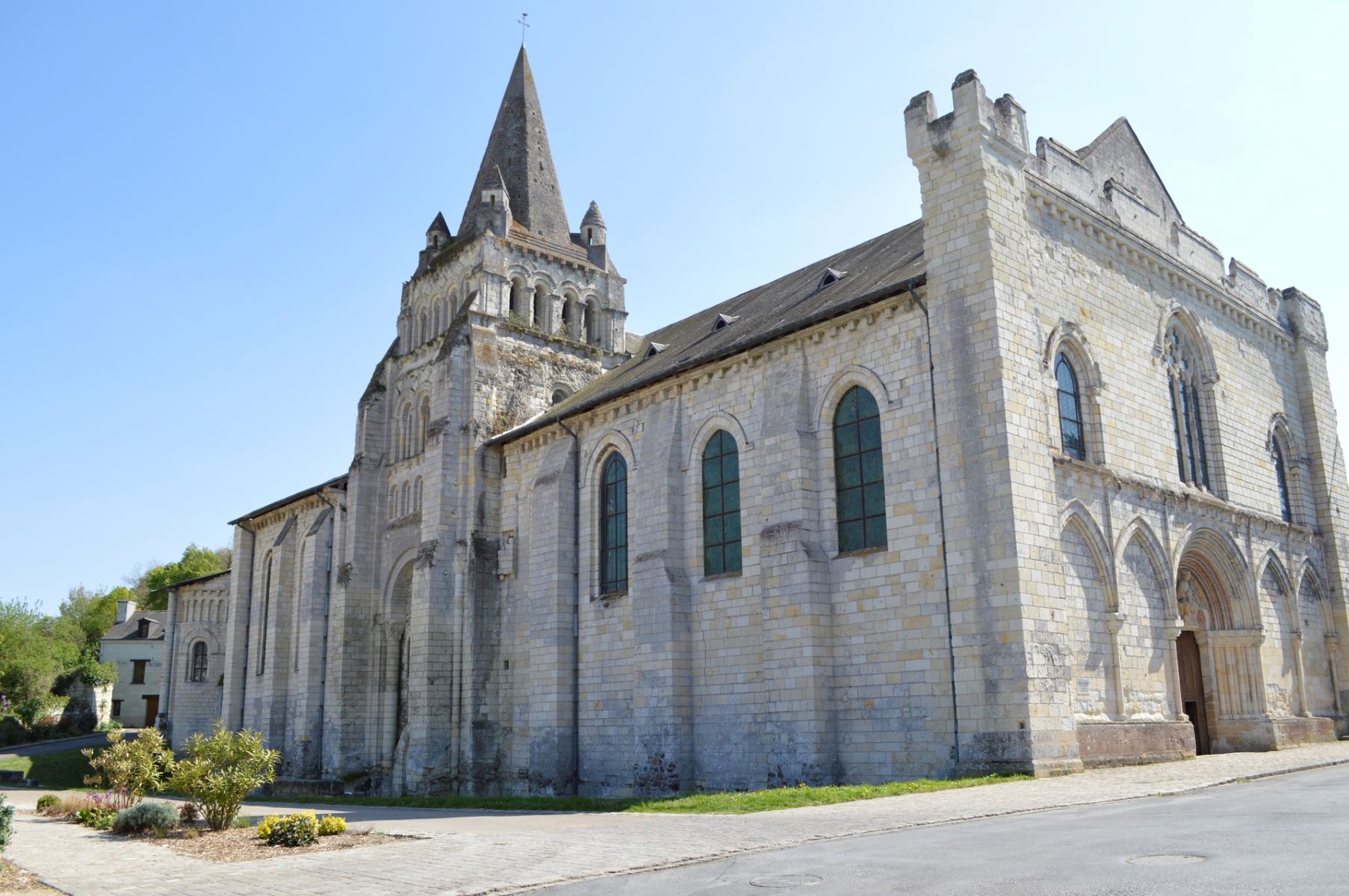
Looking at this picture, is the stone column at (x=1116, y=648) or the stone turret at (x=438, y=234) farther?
the stone turret at (x=438, y=234)

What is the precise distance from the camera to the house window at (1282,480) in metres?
26.1

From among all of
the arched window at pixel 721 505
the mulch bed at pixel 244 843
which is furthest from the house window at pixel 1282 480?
the mulch bed at pixel 244 843

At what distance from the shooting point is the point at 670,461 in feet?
81.1

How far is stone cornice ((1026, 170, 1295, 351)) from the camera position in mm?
20656

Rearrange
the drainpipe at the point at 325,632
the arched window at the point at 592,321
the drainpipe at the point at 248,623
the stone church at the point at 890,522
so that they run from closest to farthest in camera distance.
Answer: the stone church at the point at 890,522, the drainpipe at the point at 325,632, the arched window at the point at 592,321, the drainpipe at the point at 248,623

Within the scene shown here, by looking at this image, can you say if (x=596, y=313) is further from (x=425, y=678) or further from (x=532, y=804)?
(x=532, y=804)

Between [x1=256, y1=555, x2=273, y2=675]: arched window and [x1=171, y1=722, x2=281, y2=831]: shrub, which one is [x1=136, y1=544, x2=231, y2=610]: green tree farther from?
[x1=171, y1=722, x2=281, y2=831]: shrub

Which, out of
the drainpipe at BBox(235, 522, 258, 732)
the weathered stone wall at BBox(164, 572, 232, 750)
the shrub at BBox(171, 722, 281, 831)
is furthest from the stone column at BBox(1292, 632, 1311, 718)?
the weathered stone wall at BBox(164, 572, 232, 750)

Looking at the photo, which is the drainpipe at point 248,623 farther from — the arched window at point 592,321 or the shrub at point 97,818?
the shrub at point 97,818

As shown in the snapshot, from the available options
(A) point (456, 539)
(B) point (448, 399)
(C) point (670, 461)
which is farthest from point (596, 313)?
(C) point (670, 461)

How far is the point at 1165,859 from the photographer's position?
7.84 meters

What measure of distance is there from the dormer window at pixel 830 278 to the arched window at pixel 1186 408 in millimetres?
7655

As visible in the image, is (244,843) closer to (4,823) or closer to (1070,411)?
(4,823)

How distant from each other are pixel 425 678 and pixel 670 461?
10.0 metres
